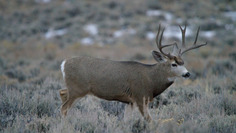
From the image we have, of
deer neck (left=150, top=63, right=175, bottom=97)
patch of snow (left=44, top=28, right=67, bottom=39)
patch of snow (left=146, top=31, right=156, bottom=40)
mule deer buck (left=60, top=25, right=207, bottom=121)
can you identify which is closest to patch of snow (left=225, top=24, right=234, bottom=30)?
patch of snow (left=146, top=31, right=156, bottom=40)

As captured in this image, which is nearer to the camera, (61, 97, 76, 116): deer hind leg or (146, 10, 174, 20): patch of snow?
(61, 97, 76, 116): deer hind leg

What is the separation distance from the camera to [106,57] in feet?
53.7

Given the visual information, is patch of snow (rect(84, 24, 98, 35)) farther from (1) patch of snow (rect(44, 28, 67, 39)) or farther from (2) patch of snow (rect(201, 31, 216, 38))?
(2) patch of snow (rect(201, 31, 216, 38))

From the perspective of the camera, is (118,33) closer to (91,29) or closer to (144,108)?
(91,29)

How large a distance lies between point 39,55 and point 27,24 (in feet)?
Answer: 33.7

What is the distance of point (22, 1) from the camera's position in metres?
31.3

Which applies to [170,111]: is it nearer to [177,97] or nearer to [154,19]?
[177,97]

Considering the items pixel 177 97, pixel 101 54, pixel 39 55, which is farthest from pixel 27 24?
pixel 177 97

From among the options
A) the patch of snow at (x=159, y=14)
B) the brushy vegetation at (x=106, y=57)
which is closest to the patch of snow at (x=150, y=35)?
the brushy vegetation at (x=106, y=57)

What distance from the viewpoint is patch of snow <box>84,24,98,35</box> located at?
23.9 meters

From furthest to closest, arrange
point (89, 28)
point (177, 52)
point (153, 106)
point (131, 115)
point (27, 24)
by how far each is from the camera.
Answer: point (27, 24)
point (89, 28)
point (153, 106)
point (177, 52)
point (131, 115)

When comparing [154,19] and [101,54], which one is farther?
[154,19]

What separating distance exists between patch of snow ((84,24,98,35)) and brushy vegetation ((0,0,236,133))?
446 mm

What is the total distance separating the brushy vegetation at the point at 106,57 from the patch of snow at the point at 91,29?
1.46 feet
